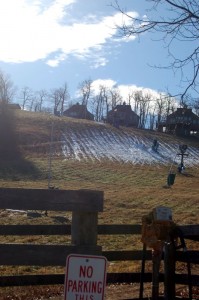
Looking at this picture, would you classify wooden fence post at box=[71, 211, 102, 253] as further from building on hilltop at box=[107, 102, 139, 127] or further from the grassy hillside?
building on hilltop at box=[107, 102, 139, 127]

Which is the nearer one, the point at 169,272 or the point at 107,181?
the point at 169,272

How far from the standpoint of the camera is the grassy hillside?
28.3 m

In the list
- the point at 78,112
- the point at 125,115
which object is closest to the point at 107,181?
the point at 125,115

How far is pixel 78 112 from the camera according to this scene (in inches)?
5157

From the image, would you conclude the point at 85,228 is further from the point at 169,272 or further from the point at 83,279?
the point at 83,279

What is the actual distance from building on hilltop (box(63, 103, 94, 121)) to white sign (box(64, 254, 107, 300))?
124545 mm

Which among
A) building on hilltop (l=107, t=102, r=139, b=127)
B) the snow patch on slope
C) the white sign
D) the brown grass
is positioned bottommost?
the brown grass

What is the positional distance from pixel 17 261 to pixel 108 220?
15.8 metres

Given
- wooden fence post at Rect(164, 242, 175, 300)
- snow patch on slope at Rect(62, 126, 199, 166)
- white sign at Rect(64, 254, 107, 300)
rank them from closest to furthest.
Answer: white sign at Rect(64, 254, 107, 300)
wooden fence post at Rect(164, 242, 175, 300)
snow patch on slope at Rect(62, 126, 199, 166)

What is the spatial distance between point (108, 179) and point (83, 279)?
46.3 m

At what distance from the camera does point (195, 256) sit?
22.0 ft

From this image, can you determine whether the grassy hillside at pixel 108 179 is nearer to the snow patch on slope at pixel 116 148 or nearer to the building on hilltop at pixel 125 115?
the snow patch on slope at pixel 116 148

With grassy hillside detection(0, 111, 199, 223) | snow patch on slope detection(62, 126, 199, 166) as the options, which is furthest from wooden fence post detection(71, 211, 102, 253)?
snow patch on slope detection(62, 126, 199, 166)

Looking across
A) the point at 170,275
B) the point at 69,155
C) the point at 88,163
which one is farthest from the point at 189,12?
the point at 69,155
